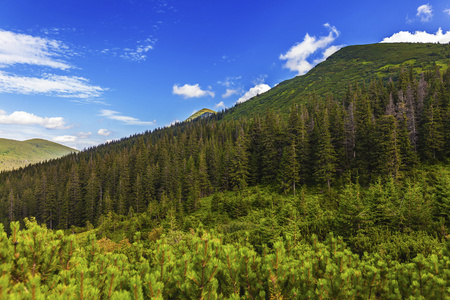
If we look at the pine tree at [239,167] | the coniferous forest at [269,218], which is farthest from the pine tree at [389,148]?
the pine tree at [239,167]

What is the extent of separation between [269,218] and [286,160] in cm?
4080

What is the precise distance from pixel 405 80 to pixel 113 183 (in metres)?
119

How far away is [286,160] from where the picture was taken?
5344 centimetres

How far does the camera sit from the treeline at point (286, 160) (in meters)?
44.9

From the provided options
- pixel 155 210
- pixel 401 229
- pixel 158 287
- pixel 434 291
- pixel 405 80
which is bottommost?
pixel 155 210

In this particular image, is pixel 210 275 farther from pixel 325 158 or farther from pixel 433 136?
pixel 433 136

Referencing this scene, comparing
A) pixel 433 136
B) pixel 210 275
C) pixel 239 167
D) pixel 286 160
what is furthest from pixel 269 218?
pixel 433 136

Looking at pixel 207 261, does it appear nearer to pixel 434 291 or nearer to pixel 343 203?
pixel 434 291

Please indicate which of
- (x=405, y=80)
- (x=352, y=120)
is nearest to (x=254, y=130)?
(x=352, y=120)

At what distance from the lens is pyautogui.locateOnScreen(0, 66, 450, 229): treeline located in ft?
147

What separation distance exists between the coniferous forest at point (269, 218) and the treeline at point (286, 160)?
411 millimetres

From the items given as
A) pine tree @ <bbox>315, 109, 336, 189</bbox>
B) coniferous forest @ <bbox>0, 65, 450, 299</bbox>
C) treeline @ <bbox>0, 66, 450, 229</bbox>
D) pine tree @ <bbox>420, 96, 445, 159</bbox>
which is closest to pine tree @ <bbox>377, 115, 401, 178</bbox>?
treeline @ <bbox>0, 66, 450, 229</bbox>

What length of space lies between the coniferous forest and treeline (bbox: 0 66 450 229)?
411mm

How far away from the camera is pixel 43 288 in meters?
3.64
